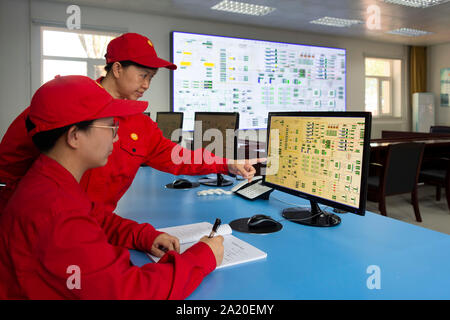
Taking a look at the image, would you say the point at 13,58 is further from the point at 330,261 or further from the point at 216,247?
the point at 330,261

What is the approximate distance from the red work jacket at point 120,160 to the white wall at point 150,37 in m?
4.62

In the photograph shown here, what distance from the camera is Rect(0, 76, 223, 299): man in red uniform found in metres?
0.67

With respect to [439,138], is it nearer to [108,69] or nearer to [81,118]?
[108,69]

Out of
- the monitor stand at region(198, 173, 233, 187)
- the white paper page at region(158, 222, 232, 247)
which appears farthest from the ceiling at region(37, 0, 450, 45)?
the white paper page at region(158, 222, 232, 247)

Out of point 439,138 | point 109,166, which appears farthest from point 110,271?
point 439,138

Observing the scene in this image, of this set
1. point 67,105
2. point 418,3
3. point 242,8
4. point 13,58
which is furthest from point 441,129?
point 13,58

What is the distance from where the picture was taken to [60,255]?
2.17 ft

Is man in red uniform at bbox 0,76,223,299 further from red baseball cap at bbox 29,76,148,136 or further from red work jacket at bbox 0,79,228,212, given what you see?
red work jacket at bbox 0,79,228,212

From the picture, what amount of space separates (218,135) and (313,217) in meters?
0.96

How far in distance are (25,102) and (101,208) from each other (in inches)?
202

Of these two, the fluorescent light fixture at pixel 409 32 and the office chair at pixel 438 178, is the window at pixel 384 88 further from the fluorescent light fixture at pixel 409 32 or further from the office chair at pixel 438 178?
the office chair at pixel 438 178

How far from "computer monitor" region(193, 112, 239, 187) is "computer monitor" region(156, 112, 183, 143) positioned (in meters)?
0.52

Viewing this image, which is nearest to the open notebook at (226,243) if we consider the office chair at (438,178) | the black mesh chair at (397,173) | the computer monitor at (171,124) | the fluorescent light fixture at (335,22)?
the computer monitor at (171,124)

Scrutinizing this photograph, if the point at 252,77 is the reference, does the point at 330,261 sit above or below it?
below
